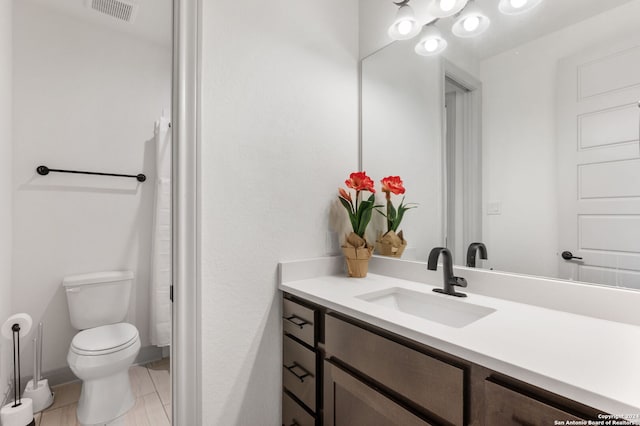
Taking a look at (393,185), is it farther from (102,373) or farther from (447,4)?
(102,373)

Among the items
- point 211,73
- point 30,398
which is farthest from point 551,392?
point 30,398

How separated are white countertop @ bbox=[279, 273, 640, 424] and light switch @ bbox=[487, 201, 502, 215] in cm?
33

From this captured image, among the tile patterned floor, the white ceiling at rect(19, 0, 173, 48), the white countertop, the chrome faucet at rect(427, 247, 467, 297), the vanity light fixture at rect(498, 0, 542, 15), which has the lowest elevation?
the tile patterned floor

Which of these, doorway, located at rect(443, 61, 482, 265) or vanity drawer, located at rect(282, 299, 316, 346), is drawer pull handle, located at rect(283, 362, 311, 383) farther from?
doorway, located at rect(443, 61, 482, 265)

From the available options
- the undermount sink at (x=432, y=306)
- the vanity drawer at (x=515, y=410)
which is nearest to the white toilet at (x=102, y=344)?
the undermount sink at (x=432, y=306)

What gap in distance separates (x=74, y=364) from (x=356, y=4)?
8.37ft

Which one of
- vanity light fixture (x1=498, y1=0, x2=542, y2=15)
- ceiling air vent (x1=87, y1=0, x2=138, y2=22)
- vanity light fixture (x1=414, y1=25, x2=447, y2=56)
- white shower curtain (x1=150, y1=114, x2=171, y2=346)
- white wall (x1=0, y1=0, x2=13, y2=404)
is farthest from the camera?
white shower curtain (x1=150, y1=114, x2=171, y2=346)

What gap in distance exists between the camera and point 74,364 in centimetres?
159

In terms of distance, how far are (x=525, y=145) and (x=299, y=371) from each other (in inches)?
49.2

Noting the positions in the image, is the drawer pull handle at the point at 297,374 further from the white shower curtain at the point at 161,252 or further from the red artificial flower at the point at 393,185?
the white shower curtain at the point at 161,252

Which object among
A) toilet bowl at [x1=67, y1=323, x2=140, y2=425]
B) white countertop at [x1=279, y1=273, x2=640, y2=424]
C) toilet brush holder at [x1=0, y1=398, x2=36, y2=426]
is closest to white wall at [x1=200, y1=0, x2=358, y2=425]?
white countertop at [x1=279, y1=273, x2=640, y2=424]

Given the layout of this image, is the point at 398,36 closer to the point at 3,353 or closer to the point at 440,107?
the point at 440,107

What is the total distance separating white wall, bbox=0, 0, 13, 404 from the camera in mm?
1579

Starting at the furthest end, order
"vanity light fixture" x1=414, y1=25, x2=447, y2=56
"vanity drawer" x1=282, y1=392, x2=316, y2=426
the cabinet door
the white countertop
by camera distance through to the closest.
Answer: "vanity light fixture" x1=414, y1=25, x2=447, y2=56 < "vanity drawer" x1=282, y1=392, x2=316, y2=426 < the cabinet door < the white countertop
